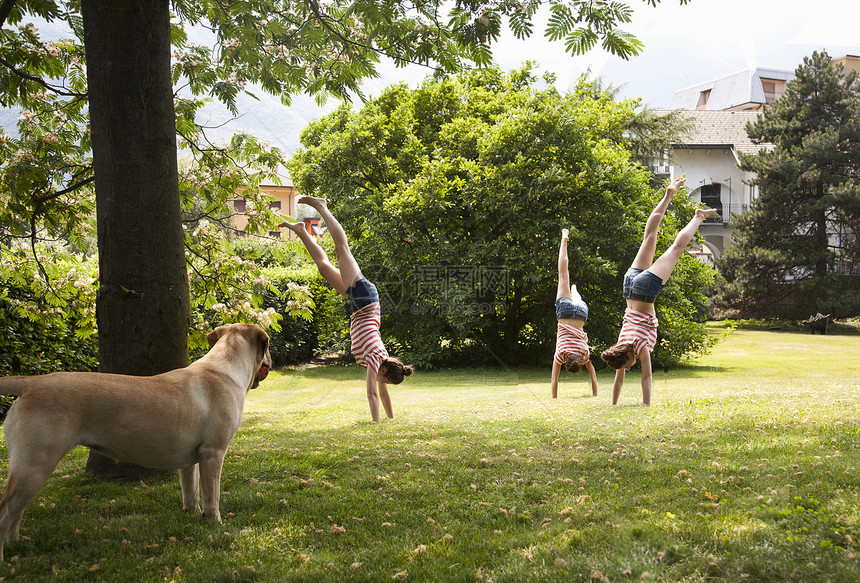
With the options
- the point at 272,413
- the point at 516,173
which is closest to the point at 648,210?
the point at 516,173

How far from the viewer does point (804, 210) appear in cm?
3744

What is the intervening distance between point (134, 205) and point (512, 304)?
17.1m

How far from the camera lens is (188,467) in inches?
192

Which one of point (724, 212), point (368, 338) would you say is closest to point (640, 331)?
point (368, 338)

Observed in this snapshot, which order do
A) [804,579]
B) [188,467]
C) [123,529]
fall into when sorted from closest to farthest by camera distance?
[804,579], [123,529], [188,467]

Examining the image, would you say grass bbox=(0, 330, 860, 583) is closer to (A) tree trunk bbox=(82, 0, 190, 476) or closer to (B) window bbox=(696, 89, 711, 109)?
(A) tree trunk bbox=(82, 0, 190, 476)

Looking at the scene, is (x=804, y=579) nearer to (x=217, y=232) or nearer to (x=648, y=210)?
(x=217, y=232)

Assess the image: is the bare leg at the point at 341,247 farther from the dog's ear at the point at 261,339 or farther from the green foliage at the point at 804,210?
the green foliage at the point at 804,210

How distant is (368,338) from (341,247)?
143 centimetres

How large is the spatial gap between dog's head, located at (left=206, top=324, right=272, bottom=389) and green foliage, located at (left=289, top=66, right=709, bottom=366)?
14.2 m

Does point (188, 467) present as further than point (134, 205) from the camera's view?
No

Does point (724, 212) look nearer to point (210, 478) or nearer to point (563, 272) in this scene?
point (563, 272)

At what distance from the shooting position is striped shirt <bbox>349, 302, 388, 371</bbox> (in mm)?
9039

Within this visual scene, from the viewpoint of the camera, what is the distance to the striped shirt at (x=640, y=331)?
934 centimetres
